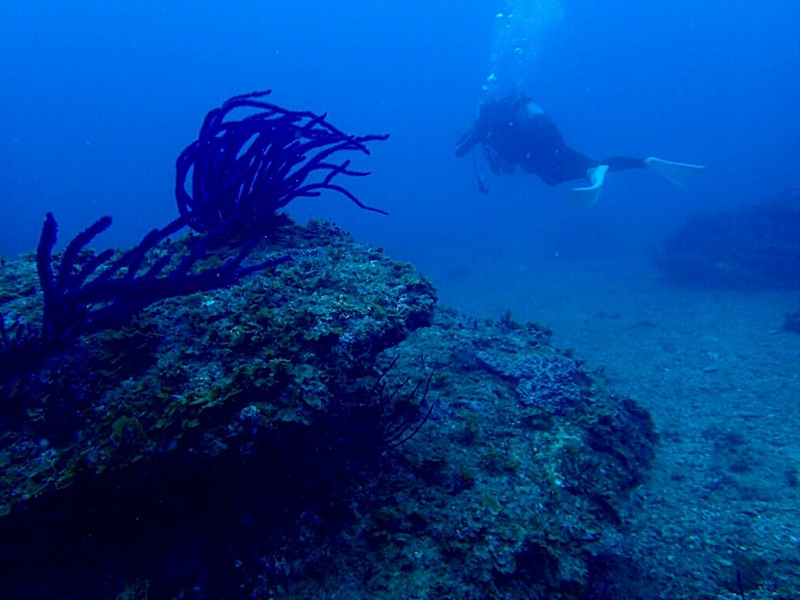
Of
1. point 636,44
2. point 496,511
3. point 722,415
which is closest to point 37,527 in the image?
point 496,511

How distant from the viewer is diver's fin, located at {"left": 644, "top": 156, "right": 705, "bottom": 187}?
12562 millimetres

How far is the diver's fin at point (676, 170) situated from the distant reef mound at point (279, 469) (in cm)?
1232

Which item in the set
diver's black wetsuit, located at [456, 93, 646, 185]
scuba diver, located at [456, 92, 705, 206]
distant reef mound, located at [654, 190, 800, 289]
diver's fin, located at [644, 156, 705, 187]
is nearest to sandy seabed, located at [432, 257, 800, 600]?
distant reef mound, located at [654, 190, 800, 289]

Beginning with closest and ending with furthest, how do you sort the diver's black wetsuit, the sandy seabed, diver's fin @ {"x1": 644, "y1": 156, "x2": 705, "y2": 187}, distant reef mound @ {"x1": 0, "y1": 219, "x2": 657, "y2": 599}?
distant reef mound @ {"x1": 0, "y1": 219, "x2": 657, "y2": 599} < the sandy seabed < diver's fin @ {"x1": 644, "y1": 156, "x2": 705, "y2": 187} < the diver's black wetsuit

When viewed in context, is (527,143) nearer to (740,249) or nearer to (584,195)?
(584,195)

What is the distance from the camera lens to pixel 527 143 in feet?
45.3

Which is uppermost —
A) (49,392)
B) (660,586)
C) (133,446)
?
(49,392)

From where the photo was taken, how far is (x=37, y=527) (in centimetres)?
179

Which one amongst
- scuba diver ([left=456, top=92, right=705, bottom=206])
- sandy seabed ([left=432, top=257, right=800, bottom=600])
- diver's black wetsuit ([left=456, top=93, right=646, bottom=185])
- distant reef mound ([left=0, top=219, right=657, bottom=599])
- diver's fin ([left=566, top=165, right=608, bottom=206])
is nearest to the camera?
distant reef mound ([left=0, top=219, right=657, bottom=599])

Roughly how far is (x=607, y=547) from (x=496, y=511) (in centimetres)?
89

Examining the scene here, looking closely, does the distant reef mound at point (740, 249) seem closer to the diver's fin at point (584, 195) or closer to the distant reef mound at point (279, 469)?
the diver's fin at point (584, 195)

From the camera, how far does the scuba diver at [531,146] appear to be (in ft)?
43.8

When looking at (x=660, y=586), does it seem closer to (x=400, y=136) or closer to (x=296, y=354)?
(x=296, y=354)

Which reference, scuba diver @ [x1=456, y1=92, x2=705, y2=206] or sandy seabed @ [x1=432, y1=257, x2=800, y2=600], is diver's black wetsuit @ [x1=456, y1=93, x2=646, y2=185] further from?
sandy seabed @ [x1=432, y1=257, x2=800, y2=600]
